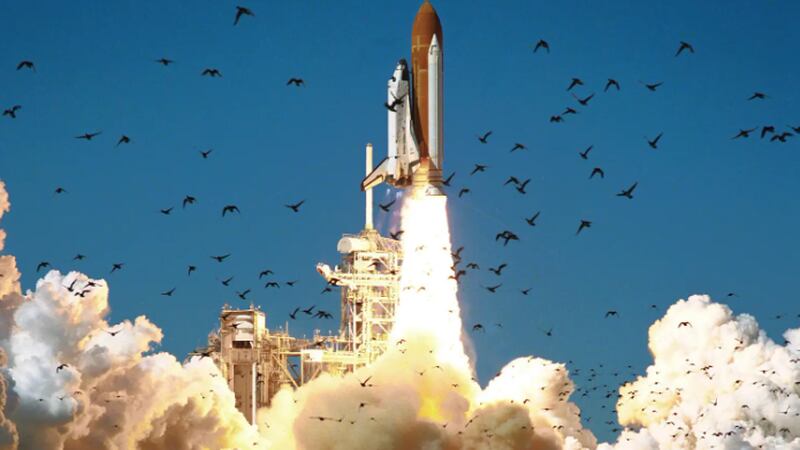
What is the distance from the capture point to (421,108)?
379 ft

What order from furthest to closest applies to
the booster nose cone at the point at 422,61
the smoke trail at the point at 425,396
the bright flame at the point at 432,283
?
1. the bright flame at the point at 432,283
2. the booster nose cone at the point at 422,61
3. the smoke trail at the point at 425,396

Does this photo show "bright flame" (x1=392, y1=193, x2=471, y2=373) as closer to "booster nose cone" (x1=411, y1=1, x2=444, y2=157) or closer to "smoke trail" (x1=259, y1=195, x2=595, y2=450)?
"smoke trail" (x1=259, y1=195, x2=595, y2=450)

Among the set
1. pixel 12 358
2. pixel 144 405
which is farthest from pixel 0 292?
pixel 144 405

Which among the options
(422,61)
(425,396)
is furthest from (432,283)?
(422,61)

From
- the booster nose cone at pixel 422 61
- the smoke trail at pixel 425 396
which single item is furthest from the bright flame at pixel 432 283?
the booster nose cone at pixel 422 61

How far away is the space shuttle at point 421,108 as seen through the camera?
114625 mm

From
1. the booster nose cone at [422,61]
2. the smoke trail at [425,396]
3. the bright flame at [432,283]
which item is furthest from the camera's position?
the bright flame at [432,283]

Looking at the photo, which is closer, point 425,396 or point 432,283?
point 425,396

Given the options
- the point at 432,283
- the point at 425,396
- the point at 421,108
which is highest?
the point at 421,108

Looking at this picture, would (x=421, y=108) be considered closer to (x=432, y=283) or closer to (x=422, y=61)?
(x=422, y=61)

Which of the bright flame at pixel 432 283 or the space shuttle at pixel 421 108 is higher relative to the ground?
the space shuttle at pixel 421 108

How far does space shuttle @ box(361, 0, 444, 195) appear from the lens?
114625 millimetres

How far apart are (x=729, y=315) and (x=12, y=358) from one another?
48.5 m

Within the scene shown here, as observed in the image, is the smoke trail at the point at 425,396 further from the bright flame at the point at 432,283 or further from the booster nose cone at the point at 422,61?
the booster nose cone at the point at 422,61
